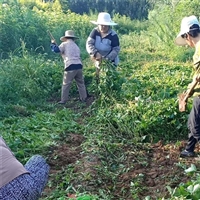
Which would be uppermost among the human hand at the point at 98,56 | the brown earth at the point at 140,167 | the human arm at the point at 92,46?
the human arm at the point at 92,46

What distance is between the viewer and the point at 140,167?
16.8ft

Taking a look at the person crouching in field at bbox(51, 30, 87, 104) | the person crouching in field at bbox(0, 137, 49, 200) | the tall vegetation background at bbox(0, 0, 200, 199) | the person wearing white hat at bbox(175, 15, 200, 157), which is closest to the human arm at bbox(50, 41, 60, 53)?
the person crouching in field at bbox(51, 30, 87, 104)

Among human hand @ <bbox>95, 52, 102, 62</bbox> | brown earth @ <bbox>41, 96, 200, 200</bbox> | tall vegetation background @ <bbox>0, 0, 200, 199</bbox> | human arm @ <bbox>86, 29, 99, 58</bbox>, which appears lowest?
brown earth @ <bbox>41, 96, 200, 200</bbox>

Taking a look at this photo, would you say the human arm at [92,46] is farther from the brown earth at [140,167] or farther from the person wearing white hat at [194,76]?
the person wearing white hat at [194,76]

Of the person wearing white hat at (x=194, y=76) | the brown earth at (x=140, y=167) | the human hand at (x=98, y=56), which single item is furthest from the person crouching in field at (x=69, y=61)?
the person wearing white hat at (x=194, y=76)

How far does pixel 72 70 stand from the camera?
29.0ft

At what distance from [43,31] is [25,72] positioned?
4.65 m

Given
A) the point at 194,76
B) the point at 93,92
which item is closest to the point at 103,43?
the point at 93,92

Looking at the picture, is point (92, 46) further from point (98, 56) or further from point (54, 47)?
point (54, 47)

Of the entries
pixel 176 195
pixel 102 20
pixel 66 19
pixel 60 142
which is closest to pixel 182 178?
pixel 176 195

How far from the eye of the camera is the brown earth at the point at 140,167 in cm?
446

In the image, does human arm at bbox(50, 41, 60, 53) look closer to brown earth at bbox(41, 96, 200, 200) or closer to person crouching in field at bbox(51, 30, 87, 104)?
person crouching in field at bbox(51, 30, 87, 104)

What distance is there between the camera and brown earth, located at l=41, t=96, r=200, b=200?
4462mm

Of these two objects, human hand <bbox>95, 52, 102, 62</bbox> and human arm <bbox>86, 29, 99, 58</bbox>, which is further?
human arm <bbox>86, 29, 99, 58</bbox>
